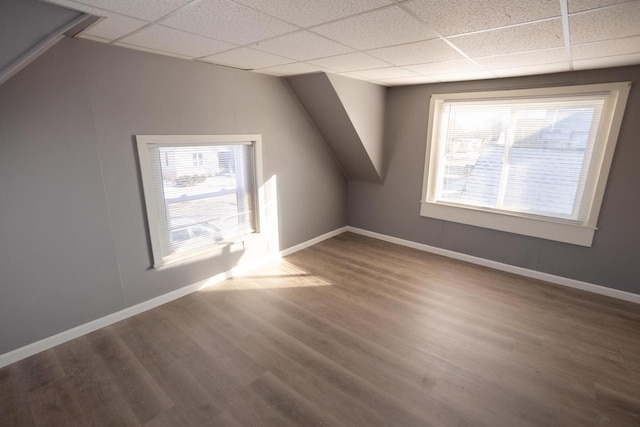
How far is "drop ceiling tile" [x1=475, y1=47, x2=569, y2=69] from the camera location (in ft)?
7.71

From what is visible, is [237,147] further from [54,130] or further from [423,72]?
[423,72]

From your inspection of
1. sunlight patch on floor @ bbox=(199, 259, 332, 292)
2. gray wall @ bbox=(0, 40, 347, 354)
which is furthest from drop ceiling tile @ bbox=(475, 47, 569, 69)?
sunlight patch on floor @ bbox=(199, 259, 332, 292)

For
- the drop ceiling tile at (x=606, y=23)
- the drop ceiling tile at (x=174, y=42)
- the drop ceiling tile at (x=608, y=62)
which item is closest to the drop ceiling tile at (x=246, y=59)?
the drop ceiling tile at (x=174, y=42)

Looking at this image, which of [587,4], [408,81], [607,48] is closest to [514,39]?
[587,4]

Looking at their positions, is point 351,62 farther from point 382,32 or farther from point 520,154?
point 520,154

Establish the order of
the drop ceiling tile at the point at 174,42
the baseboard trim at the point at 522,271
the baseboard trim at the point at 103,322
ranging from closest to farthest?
the drop ceiling tile at the point at 174,42, the baseboard trim at the point at 103,322, the baseboard trim at the point at 522,271

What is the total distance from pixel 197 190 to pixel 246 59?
1.38 meters

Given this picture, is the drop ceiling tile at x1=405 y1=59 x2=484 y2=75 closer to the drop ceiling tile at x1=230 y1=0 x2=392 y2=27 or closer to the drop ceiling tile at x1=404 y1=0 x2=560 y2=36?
the drop ceiling tile at x1=404 y1=0 x2=560 y2=36

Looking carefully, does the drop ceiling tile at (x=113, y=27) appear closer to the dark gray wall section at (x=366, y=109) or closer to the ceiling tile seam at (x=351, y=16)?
the ceiling tile seam at (x=351, y=16)

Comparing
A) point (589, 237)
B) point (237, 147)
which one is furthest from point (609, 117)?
point (237, 147)

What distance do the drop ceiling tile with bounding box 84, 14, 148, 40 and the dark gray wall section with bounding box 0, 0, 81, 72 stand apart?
7.3 inches

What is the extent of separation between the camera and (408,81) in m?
3.88

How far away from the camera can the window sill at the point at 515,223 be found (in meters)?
3.30

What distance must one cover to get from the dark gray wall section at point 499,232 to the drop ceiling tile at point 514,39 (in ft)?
4.70
